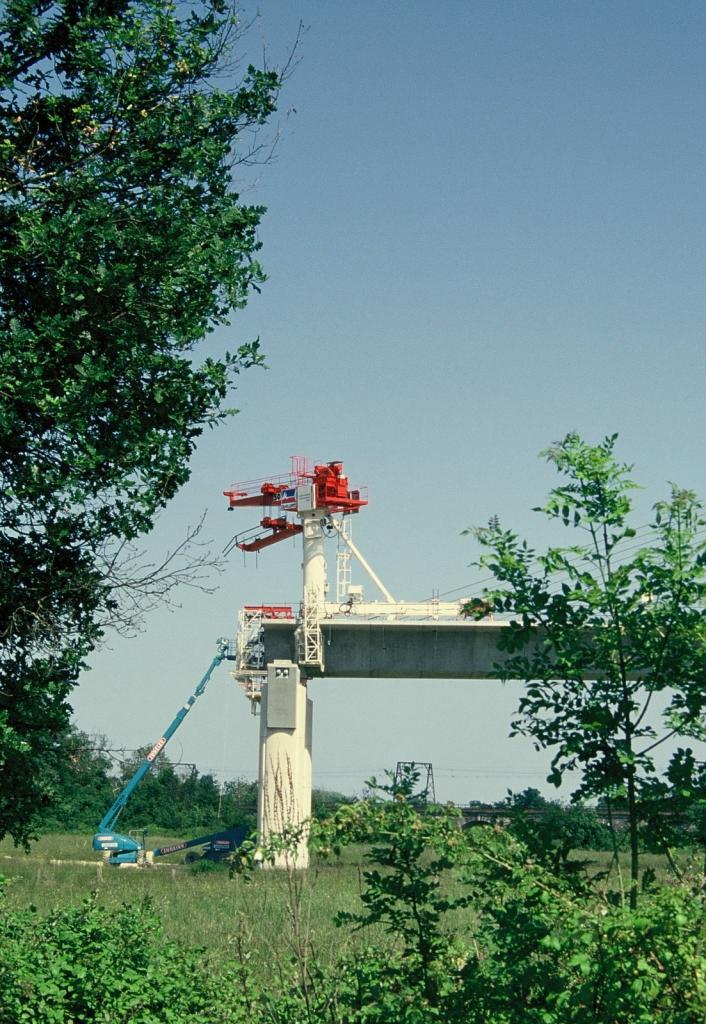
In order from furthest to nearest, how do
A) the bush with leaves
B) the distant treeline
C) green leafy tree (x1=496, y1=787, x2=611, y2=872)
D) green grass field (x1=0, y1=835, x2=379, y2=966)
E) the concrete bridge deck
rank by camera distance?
the distant treeline < the concrete bridge deck < green grass field (x1=0, y1=835, x2=379, y2=966) < the bush with leaves < green leafy tree (x1=496, y1=787, x2=611, y2=872)

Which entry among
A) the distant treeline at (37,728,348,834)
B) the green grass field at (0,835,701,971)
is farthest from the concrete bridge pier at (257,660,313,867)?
the distant treeline at (37,728,348,834)

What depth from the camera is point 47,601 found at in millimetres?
9945

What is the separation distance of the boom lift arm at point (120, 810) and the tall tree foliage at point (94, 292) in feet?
103

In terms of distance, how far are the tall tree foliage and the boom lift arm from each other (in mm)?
31374

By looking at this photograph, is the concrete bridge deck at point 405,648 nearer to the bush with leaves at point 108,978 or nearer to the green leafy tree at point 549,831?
the bush with leaves at point 108,978

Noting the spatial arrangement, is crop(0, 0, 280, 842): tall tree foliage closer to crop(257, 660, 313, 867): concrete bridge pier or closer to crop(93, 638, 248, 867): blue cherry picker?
crop(257, 660, 313, 867): concrete bridge pier

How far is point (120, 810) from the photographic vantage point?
6306 cm

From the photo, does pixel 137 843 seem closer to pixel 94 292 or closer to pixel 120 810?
pixel 120 810

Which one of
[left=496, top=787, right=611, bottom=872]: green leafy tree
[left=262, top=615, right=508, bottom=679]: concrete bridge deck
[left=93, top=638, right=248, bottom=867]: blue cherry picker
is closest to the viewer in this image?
[left=496, top=787, right=611, bottom=872]: green leafy tree

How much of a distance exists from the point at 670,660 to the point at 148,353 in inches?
201

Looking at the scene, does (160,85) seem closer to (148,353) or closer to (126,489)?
(148,353)

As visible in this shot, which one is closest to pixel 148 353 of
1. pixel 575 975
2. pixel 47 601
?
pixel 47 601

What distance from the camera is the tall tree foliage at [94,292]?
9.27 m

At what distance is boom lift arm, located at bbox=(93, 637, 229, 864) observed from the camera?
53344 millimetres
